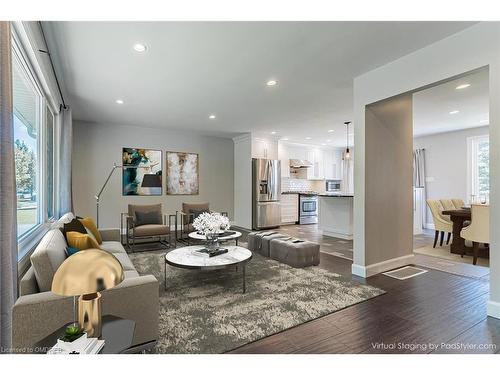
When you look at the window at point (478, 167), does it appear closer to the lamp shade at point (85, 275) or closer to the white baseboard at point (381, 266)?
the white baseboard at point (381, 266)

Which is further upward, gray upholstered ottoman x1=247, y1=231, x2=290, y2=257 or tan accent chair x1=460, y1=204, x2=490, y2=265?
tan accent chair x1=460, y1=204, x2=490, y2=265

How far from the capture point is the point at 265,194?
7133mm

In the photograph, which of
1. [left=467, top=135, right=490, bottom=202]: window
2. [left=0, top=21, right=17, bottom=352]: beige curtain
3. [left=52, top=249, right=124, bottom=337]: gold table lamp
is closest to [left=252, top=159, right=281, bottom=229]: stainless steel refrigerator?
[left=467, top=135, right=490, bottom=202]: window

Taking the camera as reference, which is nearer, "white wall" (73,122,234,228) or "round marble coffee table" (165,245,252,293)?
"round marble coffee table" (165,245,252,293)

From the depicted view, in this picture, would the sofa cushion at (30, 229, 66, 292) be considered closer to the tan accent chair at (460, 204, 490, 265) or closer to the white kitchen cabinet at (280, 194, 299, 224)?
the tan accent chair at (460, 204, 490, 265)

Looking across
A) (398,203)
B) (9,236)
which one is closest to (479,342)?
(398,203)

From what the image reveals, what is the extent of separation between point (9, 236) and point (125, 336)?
0.79 m

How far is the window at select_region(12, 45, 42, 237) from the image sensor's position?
234cm

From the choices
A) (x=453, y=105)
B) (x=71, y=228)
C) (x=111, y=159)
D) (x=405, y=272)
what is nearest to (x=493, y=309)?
(x=405, y=272)

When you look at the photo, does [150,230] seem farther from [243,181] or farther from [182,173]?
[243,181]

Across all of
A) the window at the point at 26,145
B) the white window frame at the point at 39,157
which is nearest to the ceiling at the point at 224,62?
the white window frame at the point at 39,157

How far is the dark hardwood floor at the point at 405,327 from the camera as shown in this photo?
6.05ft

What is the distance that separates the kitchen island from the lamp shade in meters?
5.46
